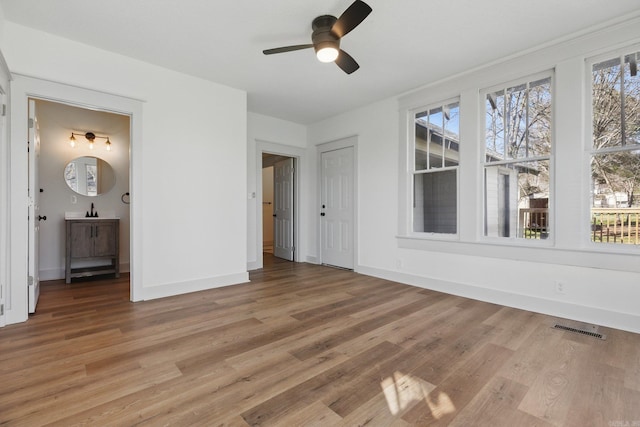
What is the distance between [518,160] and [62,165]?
6305 millimetres

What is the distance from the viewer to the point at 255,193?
5363mm

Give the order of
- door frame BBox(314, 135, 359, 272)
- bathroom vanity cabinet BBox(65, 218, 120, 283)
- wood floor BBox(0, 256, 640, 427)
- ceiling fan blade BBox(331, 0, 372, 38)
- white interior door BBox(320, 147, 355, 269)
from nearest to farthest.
Result: wood floor BBox(0, 256, 640, 427), ceiling fan blade BBox(331, 0, 372, 38), bathroom vanity cabinet BBox(65, 218, 120, 283), door frame BBox(314, 135, 359, 272), white interior door BBox(320, 147, 355, 269)

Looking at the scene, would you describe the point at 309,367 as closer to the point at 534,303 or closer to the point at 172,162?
the point at 534,303

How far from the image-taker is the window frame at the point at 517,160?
3104 mm

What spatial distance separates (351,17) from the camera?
2.29 m

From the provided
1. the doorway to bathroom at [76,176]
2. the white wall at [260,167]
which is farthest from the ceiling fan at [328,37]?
the doorway to bathroom at [76,176]

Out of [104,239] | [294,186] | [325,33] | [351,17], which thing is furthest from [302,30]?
[104,239]

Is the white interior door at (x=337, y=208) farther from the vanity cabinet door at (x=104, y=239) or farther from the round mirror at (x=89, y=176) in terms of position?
the round mirror at (x=89, y=176)

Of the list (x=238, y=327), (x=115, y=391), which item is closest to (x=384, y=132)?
(x=238, y=327)

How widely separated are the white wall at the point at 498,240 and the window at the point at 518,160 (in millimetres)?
134

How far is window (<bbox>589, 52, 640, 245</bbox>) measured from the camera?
2732 mm

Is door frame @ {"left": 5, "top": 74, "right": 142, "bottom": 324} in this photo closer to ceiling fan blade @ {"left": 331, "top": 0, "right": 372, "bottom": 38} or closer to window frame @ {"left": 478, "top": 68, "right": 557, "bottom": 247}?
ceiling fan blade @ {"left": 331, "top": 0, "right": 372, "bottom": 38}

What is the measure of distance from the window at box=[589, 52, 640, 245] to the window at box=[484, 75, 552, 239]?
1.22ft

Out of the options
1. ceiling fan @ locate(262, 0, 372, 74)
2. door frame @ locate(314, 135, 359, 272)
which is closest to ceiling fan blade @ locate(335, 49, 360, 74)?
ceiling fan @ locate(262, 0, 372, 74)
